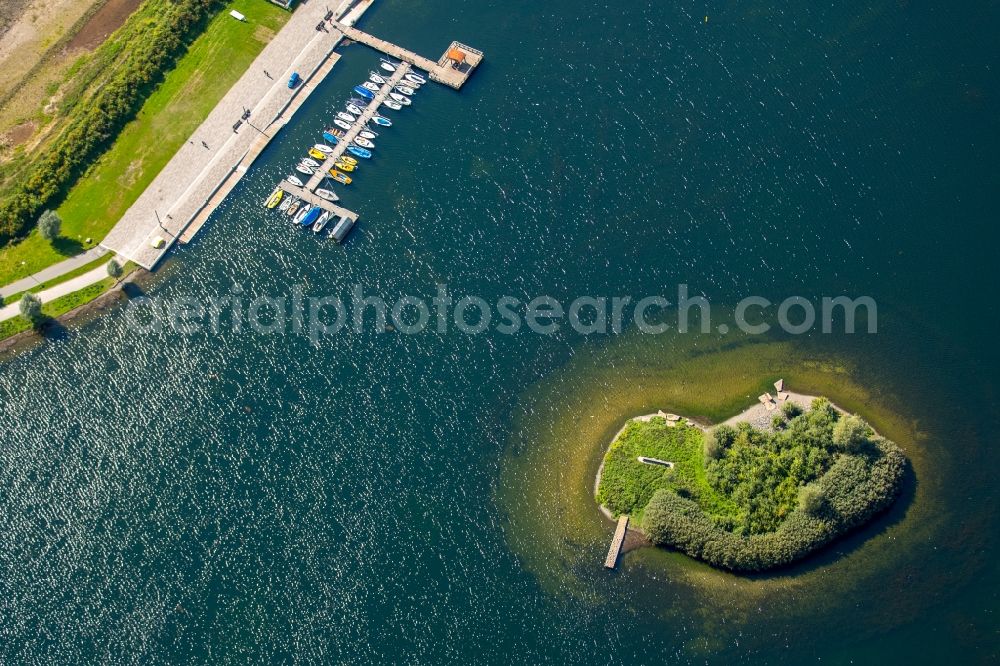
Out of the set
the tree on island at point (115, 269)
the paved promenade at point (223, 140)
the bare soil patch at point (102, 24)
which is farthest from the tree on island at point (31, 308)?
the bare soil patch at point (102, 24)

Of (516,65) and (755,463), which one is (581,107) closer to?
(516,65)

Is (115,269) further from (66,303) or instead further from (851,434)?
(851,434)

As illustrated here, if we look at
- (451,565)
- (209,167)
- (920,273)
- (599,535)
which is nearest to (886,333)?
(920,273)

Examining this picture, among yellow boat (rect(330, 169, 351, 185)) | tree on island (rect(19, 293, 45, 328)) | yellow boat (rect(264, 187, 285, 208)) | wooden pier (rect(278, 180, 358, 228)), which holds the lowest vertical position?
tree on island (rect(19, 293, 45, 328))

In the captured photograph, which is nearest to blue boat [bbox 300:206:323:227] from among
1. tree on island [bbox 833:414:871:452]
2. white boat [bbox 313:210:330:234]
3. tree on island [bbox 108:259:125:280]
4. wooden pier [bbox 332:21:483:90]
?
white boat [bbox 313:210:330:234]

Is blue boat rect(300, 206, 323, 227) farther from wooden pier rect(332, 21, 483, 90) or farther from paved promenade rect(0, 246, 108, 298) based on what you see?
paved promenade rect(0, 246, 108, 298)

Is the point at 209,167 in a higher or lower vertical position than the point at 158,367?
higher
